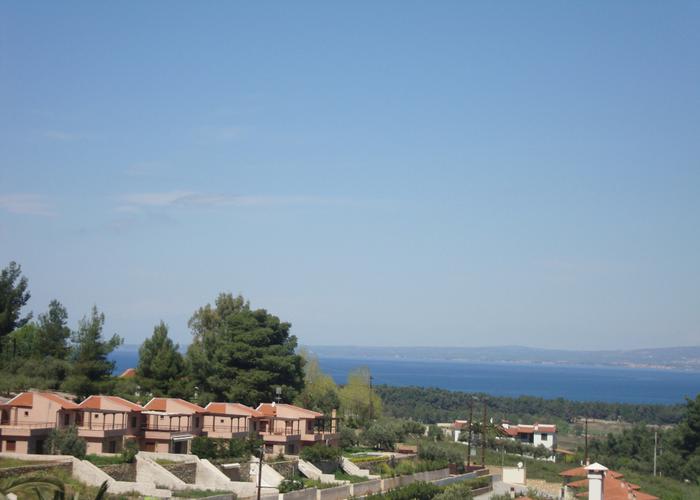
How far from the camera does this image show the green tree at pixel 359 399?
7850 cm

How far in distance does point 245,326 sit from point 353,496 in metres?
19.3

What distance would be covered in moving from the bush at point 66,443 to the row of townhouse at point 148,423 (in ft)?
1.25

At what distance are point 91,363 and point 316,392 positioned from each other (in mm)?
23123

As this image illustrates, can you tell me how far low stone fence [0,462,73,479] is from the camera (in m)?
32.6

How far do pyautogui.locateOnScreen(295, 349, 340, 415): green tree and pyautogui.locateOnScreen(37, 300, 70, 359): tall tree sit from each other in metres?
15.3

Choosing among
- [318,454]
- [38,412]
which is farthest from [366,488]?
[38,412]

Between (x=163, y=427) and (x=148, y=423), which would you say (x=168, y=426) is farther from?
(x=148, y=423)

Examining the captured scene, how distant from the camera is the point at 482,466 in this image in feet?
194

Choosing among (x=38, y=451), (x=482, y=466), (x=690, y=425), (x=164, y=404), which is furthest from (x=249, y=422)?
(x=690, y=425)

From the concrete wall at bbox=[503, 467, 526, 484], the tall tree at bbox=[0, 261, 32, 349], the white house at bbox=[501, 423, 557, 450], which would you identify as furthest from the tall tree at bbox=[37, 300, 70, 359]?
the white house at bbox=[501, 423, 557, 450]

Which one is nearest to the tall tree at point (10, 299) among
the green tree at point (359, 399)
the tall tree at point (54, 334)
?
the tall tree at point (54, 334)

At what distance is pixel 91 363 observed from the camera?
178ft

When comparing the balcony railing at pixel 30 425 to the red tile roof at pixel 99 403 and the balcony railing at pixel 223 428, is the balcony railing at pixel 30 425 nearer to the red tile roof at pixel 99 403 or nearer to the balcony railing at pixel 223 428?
the red tile roof at pixel 99 403

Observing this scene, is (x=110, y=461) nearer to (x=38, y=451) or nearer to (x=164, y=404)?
(x=38, y=451)
